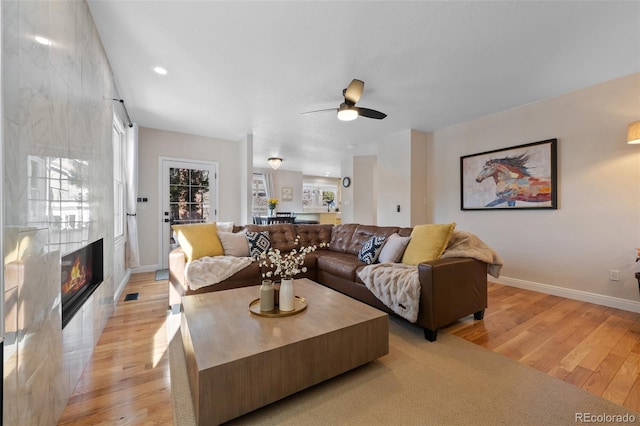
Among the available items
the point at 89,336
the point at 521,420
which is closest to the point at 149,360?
the point at 89,336

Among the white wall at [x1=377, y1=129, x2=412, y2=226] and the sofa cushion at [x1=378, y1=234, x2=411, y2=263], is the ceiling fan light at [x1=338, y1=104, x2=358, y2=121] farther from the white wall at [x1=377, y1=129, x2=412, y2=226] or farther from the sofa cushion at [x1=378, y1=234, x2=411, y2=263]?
the white wall at [x1=377, y1=129, x2=412, y2=226]

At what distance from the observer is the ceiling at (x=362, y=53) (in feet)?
6.39

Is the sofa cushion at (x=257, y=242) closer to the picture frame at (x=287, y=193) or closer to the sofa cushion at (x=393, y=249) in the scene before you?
the sofa cushion at (x=393, y=249)

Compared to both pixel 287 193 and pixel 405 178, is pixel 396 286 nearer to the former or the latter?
pixel 405 178

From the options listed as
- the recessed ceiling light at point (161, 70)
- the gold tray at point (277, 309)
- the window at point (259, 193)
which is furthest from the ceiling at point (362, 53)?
the window at point (259, 193)

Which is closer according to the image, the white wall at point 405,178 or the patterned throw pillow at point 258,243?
the patterned throw pillow at point 258,243

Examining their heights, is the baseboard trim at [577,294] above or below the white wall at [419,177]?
below

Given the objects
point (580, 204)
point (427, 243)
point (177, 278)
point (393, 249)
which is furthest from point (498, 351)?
point (177, 278)

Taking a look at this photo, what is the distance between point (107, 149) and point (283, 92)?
78.6 inches

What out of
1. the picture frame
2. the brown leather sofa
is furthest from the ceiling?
the picture frame

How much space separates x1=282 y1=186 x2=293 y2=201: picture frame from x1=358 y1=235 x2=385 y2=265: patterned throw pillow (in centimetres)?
638

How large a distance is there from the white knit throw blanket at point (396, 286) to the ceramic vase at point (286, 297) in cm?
96

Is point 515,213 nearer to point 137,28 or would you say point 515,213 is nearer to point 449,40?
point 449,40

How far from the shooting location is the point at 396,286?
2264mm
